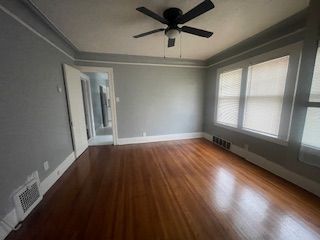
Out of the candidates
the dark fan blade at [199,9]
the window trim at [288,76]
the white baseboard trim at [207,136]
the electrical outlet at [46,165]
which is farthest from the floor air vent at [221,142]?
the electrical outlet at [46,165]

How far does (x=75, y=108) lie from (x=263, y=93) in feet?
13.3

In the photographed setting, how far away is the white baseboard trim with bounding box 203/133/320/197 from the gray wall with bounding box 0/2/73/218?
3.83m

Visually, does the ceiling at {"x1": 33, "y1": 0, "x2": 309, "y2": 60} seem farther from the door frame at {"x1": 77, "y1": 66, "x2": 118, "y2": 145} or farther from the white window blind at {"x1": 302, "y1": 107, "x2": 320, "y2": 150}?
the white window blind at {"x1": 302, "y1": 107, "x2": 320, "y2": 150}

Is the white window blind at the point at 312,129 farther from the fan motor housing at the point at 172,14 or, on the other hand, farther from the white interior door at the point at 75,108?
the white interior door at the point at 75,108

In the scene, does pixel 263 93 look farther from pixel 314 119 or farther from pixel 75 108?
pixel 75 108

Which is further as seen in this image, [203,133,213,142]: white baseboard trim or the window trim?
[203,133,213,142]: white baseboard trim

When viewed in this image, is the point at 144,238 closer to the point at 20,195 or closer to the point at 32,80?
the point at 20,195

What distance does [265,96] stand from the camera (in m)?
2.83

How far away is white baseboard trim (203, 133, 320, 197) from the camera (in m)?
2.11

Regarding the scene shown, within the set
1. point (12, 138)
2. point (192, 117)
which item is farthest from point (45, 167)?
point (192, 117)

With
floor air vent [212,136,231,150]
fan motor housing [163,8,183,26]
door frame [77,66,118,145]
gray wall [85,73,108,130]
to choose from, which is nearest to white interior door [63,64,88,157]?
door frame [77,66,118,145]

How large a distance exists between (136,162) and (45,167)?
5.22 feet

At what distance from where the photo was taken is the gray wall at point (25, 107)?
5.10ft

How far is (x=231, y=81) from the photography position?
3723mm
